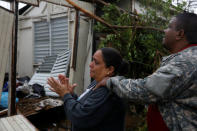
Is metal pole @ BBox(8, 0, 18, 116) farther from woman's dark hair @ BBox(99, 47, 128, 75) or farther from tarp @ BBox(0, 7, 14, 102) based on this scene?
woman's dark hair @ BBox(99, 47, 128, 75)

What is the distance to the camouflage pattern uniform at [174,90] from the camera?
3.44 feet

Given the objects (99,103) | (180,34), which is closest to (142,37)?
(180,34)

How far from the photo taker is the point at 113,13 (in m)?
4.14

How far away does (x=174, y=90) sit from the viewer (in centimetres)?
106

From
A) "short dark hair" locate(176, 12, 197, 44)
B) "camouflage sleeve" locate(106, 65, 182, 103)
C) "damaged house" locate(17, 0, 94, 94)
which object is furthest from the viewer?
"damaged house" locate(17, 0, 94, 94)

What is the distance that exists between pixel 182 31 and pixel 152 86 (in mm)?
510

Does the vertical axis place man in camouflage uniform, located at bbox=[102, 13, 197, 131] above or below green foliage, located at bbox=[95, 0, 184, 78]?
below

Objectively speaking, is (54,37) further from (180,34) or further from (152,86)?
(152,86)

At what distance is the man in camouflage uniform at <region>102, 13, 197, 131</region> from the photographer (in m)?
1.05

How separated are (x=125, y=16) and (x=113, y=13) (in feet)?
1.85

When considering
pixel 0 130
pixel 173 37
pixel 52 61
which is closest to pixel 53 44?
pixel 52 61

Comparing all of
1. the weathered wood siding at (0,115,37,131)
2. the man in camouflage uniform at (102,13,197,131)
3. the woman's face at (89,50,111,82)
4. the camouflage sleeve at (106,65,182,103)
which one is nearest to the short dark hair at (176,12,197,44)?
the man in camouflage uniform at (102,13,197,131)

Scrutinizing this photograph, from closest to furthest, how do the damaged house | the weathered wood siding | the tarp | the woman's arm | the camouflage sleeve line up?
the camouflage sleeve < the woman's arm < the weathered wood siding < the tarp < the damaged house

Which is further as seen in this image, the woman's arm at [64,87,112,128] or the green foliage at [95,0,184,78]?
the green foliage at [95,0,184,78]
